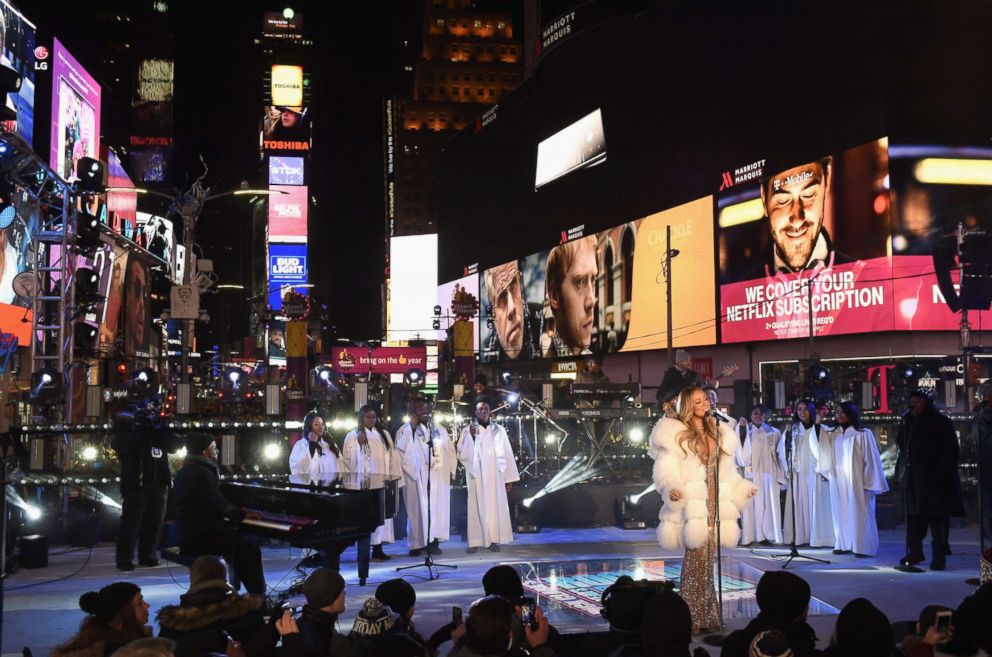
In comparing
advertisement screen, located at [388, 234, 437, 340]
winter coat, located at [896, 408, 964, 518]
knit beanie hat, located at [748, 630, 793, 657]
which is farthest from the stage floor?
advertisement screen, located at [388, 234, 437, 340]

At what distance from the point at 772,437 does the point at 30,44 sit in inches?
972

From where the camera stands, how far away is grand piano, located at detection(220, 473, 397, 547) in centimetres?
752

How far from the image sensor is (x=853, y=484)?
36.8 ft

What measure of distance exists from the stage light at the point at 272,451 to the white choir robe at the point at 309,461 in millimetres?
2150

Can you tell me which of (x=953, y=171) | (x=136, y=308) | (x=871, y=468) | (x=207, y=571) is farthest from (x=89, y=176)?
(x=136, y=308)

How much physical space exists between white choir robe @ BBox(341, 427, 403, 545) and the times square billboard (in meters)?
14.8

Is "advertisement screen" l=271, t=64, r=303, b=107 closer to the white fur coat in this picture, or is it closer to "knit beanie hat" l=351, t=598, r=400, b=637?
the white fur coat

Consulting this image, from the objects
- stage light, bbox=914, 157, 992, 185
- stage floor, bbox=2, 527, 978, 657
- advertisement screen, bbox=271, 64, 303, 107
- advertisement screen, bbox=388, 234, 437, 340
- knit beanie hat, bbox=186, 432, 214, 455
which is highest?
advertisement screen, bbox=271, 64, 303, 107

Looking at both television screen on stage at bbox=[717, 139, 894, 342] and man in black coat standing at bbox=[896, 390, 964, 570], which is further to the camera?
television screen on stage at bbox=[717, 139, 894, 342]

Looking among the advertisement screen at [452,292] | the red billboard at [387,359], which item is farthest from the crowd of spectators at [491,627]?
the advertisement screen at [452,292]

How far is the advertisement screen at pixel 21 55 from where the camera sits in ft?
81.4

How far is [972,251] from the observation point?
1041cm

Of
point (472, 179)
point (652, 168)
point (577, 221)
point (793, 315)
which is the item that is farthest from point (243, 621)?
point (472, 179)

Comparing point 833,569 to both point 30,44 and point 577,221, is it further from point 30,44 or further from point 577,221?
point 577,221
